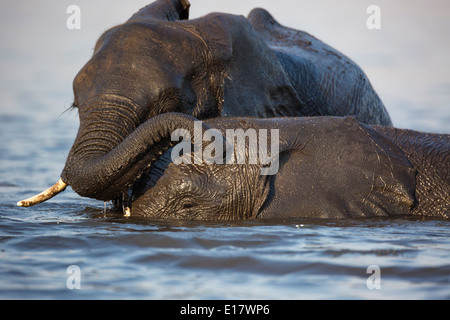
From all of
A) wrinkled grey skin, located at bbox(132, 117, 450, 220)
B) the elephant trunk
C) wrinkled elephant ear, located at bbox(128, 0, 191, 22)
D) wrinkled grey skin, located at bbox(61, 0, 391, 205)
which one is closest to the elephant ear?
wrinkled grey skin, located at bbox(132, 117, 450, 220)

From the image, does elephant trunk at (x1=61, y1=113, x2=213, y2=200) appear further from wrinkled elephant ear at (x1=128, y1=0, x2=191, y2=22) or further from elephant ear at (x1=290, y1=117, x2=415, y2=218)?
wrinkled elephant ear at (x1=128, y1=0, x2=191, y2=22)

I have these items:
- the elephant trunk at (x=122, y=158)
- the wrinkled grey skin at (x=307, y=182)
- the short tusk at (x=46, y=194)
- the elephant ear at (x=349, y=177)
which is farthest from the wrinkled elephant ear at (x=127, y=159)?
the elephant ear at (x=349, y=177)

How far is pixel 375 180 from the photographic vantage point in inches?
299

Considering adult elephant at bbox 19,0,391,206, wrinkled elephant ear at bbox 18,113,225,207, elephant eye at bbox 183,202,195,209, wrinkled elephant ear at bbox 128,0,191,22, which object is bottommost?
elephant eye at bbox 183,202,195,209

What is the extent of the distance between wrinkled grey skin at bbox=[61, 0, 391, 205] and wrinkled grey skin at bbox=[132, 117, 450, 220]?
357 millimetres

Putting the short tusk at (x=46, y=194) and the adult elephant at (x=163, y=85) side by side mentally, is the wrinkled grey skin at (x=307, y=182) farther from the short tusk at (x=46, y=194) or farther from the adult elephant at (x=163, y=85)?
the short tusk at (x=46, y=194)

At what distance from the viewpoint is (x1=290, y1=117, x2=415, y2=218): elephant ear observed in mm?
7543

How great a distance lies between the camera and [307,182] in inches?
297

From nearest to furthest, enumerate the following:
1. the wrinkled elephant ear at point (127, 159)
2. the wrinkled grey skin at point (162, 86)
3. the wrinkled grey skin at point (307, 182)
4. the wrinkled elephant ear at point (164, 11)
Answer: the wrinkled elephant ear at point (127, 159) < the wrinkled grey skin at point (162, 86) < the wrinkled grey skin at point (307, 182) < the wrinkled elephant ear at point (164, 11)

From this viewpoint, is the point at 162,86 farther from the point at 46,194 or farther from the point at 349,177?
the point at 349,177

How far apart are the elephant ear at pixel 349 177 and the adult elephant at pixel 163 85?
1.24 m

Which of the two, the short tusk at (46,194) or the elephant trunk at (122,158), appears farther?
the short tusk at (46,194)

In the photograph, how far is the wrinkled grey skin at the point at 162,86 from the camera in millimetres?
7246

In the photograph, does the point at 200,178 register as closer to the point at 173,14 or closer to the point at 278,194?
the point at 278,194
